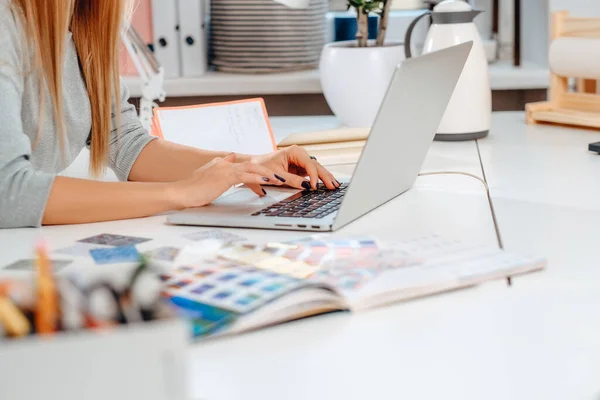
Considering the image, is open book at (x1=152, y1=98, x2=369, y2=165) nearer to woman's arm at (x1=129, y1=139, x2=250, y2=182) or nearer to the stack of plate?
woman's arm at (x1=129, y1=139, x2=250, y2=182)

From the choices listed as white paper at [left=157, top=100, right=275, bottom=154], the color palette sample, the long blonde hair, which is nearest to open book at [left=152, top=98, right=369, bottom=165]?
white paper at [left=157, top=100, right=275, bottom=154]

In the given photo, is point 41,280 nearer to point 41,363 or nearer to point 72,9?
point 41,363

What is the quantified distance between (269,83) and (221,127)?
823mm

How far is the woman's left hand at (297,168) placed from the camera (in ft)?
3.88

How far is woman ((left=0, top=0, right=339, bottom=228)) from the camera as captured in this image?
3.54ft

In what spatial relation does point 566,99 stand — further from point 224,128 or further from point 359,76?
point 224,128

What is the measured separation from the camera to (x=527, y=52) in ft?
8.14

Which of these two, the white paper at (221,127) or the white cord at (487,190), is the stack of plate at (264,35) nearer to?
the white paper at (221,127)

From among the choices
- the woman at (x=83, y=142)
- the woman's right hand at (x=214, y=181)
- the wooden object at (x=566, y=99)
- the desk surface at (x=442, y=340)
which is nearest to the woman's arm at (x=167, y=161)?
the woman at (x=83, y=142)

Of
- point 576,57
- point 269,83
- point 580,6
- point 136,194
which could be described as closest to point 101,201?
point 136,194

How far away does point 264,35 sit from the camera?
7.61 feet

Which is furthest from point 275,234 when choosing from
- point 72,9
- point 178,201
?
point 72,9

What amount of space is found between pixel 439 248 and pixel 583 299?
160 millimetres

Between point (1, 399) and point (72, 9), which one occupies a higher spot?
point (72, 9)
